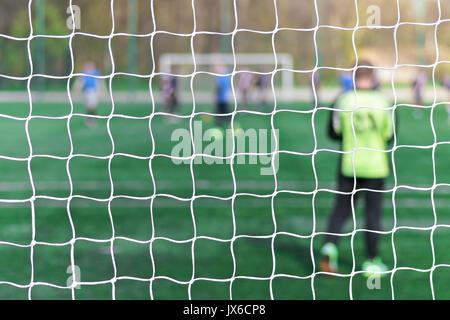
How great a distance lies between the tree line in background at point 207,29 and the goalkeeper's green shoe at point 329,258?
82.1 feet

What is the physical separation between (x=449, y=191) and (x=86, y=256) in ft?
15.0

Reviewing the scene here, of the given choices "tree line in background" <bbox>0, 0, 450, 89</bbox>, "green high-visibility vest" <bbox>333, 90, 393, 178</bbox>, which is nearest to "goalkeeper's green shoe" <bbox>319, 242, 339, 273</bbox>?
"green high-visibility vest" <bbox>333, 90, 393, 178</bbox>

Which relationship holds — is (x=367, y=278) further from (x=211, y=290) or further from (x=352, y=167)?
(x=211, y=290)

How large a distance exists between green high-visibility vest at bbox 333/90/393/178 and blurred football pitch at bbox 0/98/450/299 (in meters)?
0.30

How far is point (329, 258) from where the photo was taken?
5230 mm

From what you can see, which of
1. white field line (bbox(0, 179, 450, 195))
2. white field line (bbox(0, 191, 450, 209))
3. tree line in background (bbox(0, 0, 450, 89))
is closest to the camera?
white field line (bbox(0, 191, 450, 209))

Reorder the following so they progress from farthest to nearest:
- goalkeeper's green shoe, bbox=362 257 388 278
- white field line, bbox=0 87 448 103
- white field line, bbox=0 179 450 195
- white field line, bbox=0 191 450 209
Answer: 1. white field line, bbox=0 87 448 103
2. white field line, bbox=0 179 450 195
3. white field line, bbox=0 191 450 209
4. goalkeeper's green shoe, bbox=362 257 388 278

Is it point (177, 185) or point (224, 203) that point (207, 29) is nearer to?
point (177, 185)

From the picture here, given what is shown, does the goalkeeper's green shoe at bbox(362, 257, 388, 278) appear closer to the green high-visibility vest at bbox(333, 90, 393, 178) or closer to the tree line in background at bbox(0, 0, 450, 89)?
the green high-visibility vest at bbox(333, 90, 393, 178)

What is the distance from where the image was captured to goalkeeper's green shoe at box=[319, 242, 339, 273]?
5215 millimetres

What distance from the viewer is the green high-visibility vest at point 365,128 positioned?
17.0 ft

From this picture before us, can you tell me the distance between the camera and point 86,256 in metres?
5.74

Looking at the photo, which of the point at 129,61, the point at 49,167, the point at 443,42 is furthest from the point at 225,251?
the point at 443,42

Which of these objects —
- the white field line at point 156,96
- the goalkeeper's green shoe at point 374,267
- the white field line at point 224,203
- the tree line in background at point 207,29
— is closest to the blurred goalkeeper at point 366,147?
the goalkeeper's green shoe at point 374,267
